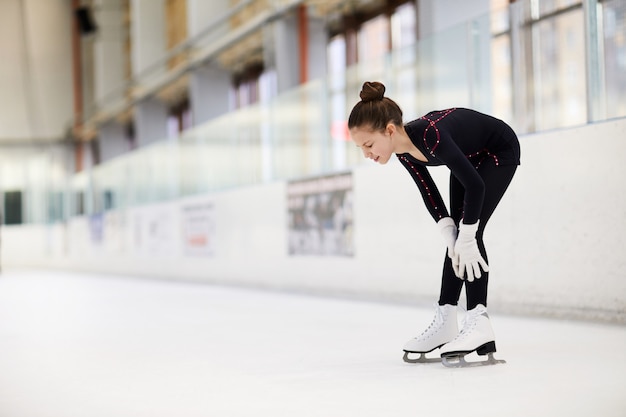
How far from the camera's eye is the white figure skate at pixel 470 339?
10.7 ft

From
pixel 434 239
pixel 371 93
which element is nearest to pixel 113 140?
pixel 434 239

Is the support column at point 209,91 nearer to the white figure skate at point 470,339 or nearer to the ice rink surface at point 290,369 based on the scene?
the ice rink surface at point 290,369

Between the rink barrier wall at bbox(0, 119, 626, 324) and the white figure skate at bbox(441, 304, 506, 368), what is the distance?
1944 mm

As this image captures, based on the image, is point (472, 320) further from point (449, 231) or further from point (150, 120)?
point (150, 120)

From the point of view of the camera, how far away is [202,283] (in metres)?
12.5

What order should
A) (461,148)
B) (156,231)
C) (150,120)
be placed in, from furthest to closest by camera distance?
(150,120), (156,231), (461,148)

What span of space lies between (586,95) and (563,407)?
3.39 m

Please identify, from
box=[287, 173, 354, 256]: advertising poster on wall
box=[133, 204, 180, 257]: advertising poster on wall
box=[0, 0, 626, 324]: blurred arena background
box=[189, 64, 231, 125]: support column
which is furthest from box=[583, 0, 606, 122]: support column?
box=[189, 64, 231, 125]: support column

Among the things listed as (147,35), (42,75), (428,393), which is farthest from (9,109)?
(428,393)

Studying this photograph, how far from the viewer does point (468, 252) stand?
3148 mm

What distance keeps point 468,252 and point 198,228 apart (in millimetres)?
9891

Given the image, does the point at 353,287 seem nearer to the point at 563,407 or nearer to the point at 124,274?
the point at 563,407

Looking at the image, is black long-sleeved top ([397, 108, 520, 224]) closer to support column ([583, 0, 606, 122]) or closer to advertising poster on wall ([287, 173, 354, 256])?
support column ([583, 0, 606, 122])

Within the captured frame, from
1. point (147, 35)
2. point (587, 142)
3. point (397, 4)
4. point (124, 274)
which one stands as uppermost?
point (147, 35)
